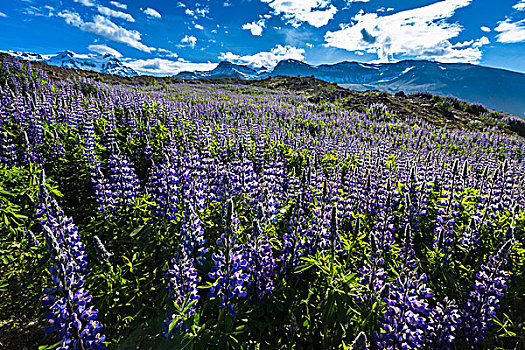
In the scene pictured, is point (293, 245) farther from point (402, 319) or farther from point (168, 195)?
point (168, 195)

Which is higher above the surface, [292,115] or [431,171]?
[292,115]

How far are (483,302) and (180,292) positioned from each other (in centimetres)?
491

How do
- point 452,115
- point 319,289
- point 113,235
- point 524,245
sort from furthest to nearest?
point 452,115, point 524,245, point 113,235, point 319,289

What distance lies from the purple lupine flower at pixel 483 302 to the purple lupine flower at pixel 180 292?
4421 mm

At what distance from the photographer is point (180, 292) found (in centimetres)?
319

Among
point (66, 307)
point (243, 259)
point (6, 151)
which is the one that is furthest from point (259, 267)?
point (6, 151)

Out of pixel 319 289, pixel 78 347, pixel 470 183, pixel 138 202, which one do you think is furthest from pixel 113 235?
pixel 470 183

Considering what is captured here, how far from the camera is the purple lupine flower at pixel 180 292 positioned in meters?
3.00

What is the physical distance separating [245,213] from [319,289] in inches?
93.1

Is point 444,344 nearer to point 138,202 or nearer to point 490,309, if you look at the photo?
point 490,309

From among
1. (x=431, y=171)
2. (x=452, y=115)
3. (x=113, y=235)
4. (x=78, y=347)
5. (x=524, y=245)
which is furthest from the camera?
(x=452, y=115)

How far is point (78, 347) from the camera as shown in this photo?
8.59 ft

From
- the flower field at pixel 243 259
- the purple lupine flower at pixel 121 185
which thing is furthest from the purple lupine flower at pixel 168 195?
the purple lupine flower at pixel 121 185

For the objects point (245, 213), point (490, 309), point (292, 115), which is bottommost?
point (490, 309)
